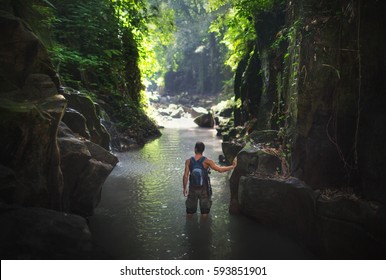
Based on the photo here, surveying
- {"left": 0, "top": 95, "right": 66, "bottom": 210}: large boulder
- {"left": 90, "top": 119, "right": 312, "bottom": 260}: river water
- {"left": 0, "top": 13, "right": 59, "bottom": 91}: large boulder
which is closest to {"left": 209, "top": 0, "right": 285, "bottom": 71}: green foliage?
{"left": 90, "top": 119, "right": 312, "bottom": 260}: river water

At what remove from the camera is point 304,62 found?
6918mm

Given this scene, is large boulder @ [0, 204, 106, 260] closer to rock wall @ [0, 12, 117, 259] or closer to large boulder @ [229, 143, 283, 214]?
rock wall @ [0, 12, 117, 259]

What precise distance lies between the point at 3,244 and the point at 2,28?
13.8 ft

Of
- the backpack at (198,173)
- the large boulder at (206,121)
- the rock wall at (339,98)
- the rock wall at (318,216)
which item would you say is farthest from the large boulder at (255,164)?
the large boulder at (206,121)

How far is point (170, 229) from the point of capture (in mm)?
6980

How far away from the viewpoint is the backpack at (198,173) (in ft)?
22.5

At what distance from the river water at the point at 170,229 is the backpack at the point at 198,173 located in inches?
40.4

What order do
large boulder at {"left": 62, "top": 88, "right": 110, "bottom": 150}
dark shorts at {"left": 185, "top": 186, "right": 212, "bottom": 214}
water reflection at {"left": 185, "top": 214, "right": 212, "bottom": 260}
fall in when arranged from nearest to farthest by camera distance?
water reflection at {"left": 185, "top": 214, "right": 212, "bottom": 260}, dark shorts at {"left": 185, "top": 186, "right": 212, "bottom": 214}, large boulder at {"left": 62, "top": 88, "right": 110, "bottom": 150}

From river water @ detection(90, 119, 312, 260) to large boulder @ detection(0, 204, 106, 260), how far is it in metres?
0.55

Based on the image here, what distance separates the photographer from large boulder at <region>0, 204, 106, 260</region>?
4.41 meters

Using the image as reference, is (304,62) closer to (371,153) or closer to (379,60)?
(379,60)

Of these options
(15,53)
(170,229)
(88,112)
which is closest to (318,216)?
(170,229)

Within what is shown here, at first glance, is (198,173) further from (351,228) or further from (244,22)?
(244,22)
